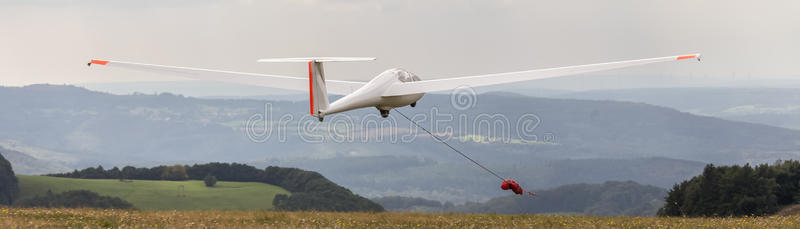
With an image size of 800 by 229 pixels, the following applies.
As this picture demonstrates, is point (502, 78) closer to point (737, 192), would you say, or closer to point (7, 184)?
point (737, 192)

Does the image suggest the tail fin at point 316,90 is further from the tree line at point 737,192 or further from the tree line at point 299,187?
the tree line at point 299,187

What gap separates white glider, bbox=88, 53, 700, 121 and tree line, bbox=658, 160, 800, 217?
43.4m

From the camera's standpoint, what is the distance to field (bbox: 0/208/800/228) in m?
28.3

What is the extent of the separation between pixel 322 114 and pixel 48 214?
12.7m

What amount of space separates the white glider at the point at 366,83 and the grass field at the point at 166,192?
14125cm

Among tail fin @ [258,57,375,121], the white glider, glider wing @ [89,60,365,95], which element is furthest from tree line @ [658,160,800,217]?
tail fin @ [258,57,375,121]

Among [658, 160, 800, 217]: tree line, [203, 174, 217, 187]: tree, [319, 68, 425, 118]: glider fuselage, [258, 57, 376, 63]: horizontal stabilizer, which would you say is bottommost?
[658, 160, 800, 217]: tree line

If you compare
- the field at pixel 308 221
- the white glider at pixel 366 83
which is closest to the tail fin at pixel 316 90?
the white glider at pixel 366 83

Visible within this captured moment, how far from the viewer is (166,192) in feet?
607

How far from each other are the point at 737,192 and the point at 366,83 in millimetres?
58361

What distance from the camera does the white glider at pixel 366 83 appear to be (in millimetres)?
28500

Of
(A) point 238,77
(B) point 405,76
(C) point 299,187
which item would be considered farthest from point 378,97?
(C) point 299,187

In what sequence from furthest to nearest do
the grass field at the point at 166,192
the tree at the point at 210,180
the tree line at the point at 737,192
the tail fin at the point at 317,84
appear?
the tree at the point at 210,180 < the grass field at the point at 166,192 < the tree line at the point at 737,192 < the tail fin at the point at 317,84

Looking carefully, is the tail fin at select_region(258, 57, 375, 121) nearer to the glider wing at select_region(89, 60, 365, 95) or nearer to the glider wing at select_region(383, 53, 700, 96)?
the glider wing at select_region(383, 53, 700, 96)
